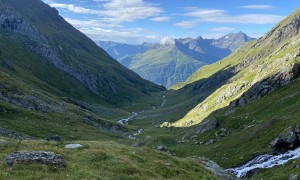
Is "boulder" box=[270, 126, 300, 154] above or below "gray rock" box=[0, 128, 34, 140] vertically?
above

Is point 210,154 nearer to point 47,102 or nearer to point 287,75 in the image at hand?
point 287,75

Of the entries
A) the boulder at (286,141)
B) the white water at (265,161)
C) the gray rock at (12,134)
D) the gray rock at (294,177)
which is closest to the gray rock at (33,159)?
the gray rock at (294,177)

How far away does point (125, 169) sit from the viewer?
2953 centimetres

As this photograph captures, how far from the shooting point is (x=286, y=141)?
53875 millimetres

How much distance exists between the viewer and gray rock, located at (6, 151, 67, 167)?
25.6 metres

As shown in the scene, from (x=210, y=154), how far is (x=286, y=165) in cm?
2557

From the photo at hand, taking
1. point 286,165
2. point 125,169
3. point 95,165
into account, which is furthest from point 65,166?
point 286,165

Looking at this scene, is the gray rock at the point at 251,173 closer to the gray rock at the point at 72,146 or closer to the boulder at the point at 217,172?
the boulder at the point at 217,172

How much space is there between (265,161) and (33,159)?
40014 mm

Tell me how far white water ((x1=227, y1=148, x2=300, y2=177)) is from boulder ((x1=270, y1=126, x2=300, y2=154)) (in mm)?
1205

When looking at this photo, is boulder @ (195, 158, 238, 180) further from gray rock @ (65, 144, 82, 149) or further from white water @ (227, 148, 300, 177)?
gray rock @ (65, 144, 82, 149)

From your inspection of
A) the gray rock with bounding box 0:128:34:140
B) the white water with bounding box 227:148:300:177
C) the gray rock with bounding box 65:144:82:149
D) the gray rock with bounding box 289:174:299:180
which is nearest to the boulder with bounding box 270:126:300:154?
the white water with bounding box 227:148:300:177

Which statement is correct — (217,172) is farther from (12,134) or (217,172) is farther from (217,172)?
(12,134)

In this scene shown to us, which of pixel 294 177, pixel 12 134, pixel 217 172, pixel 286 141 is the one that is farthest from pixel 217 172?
pixel 12 134
